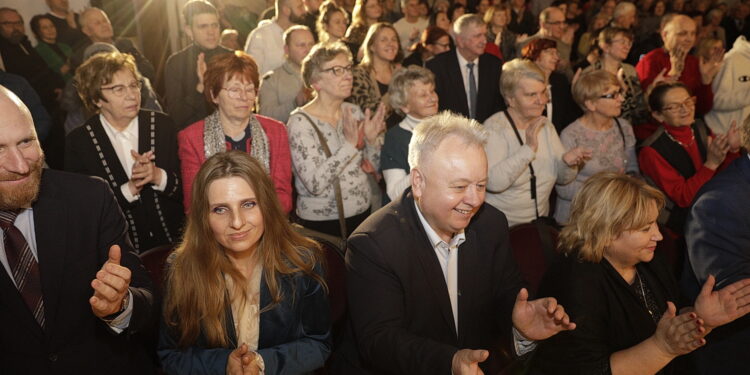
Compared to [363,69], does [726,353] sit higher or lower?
lower

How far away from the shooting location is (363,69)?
13.7ft

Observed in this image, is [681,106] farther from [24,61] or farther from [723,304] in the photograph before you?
[24,61]

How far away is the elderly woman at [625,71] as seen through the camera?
179 inches

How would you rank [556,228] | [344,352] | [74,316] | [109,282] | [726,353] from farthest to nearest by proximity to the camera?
[556,228], [726,353], [344,352], [74,316], [109,282]

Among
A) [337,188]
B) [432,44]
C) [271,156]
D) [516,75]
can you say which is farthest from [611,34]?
[271,156]

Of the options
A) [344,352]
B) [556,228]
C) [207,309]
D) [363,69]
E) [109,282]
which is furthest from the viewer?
[363,69]

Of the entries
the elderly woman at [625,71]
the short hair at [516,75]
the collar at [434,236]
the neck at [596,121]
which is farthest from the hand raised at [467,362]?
the elderly woman at [625,71]

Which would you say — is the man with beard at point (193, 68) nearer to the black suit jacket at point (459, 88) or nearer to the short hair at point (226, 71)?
the short hair at point (226, 71)

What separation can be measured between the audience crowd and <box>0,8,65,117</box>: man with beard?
1588 millimetres

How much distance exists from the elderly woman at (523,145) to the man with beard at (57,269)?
2131mm

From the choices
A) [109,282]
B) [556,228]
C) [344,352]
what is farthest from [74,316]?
[556,228]

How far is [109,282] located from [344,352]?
0.92 metres

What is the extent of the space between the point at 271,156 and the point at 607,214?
5.66ft

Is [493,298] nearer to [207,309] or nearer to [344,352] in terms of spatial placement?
[344,352]
